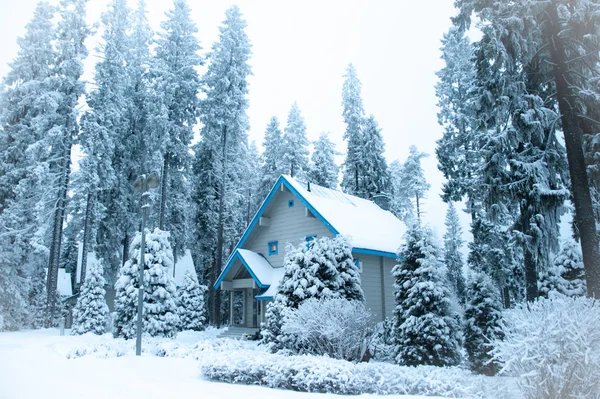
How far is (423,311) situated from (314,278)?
12.2 feet

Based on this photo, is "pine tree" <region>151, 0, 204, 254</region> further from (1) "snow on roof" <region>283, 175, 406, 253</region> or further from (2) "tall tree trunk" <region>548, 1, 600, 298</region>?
(2) "tall tree trunk" <region>548, 1, 600, 298</region>

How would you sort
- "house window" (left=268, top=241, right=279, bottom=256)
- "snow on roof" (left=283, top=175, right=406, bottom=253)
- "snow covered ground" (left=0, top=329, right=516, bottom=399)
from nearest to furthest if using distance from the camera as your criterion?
"snow covered ground" (left=0, top=329, right=516, bottom=399) < "snow on roof" (left=283, top=175, right=406, bottom=253) < "house window" (left=268, top=241, right=279, bottom=256)

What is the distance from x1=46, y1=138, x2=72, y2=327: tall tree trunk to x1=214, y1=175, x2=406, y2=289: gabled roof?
1043 cm

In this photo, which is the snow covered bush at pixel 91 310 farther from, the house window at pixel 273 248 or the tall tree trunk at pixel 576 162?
the tall tree trunk at pixel 576 162

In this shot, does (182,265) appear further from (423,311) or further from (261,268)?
(423,311)

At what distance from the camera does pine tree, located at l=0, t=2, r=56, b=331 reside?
24.0 meters

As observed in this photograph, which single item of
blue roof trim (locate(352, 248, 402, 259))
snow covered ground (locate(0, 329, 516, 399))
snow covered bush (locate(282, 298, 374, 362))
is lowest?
snow covered ground (locate(0, 329, 516, 399))

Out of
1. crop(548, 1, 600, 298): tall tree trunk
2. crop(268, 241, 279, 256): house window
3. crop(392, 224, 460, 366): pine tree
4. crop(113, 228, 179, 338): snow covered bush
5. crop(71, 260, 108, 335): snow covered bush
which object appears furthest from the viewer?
crop(71, 260, 108, 335): snow covered bush

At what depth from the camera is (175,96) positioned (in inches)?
1220

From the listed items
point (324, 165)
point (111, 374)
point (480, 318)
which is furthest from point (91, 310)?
point (324, 165)

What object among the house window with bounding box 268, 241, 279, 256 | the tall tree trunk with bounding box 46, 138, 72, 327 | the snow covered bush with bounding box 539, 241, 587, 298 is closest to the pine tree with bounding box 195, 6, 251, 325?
the house window with bounding box 268, 241, 279, 256

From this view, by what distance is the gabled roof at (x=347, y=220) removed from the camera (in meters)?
19.3

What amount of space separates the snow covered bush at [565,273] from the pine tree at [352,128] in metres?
25.9

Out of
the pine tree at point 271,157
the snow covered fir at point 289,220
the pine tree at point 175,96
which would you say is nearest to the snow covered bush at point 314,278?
the snow covered fir at point 289,220
